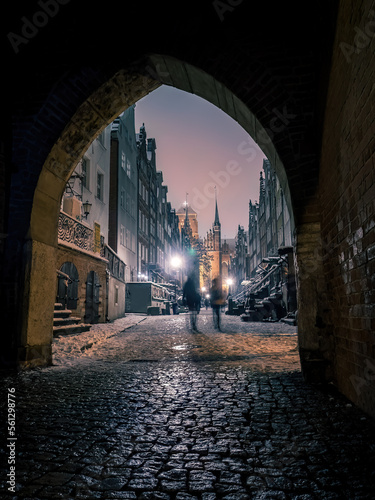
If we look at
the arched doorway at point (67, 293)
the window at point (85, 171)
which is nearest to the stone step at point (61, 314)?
the arched doorway at point (67, 293)

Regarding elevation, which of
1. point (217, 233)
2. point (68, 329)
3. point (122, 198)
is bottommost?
point (68, 329)

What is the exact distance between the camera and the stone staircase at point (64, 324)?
9891mm

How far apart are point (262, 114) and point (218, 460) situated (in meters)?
4.58

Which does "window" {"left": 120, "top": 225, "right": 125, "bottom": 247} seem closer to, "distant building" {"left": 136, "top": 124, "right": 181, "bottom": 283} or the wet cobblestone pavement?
"distant building" {"left": 136, "top": 124, "right": 181, "bottom": 283}

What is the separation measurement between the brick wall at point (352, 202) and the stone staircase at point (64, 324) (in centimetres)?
792

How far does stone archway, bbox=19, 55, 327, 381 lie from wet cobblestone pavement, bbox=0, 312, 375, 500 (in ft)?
3.67

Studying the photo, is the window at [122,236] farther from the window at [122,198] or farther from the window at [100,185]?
the window at [100,185]

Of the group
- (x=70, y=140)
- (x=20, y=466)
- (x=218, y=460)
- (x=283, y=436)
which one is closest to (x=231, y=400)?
(x=283, y=436)

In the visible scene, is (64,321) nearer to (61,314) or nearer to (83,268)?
(61,314)

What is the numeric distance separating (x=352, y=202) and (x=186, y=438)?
2649 millimetres

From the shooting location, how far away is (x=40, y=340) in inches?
234

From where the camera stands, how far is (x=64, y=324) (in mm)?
10789

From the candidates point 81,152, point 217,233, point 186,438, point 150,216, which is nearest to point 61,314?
point 81,152

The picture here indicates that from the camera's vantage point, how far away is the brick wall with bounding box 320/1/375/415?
9.65ft
